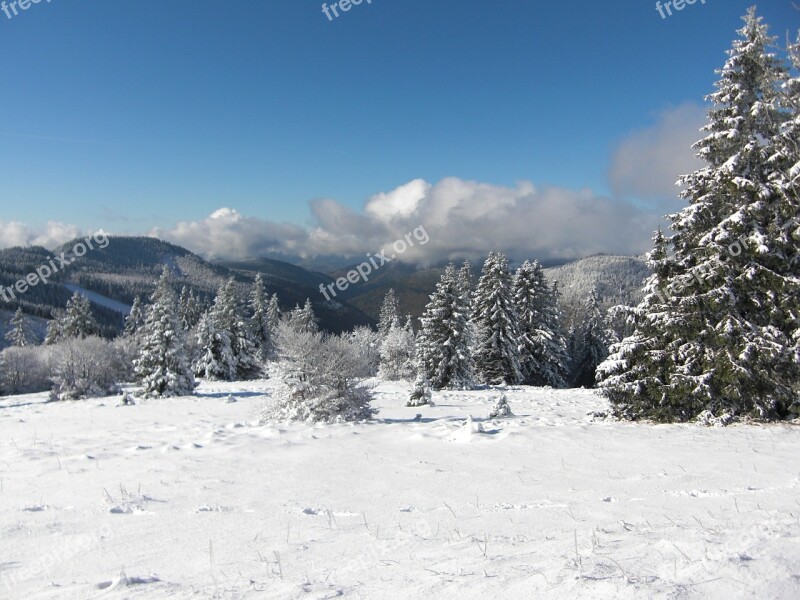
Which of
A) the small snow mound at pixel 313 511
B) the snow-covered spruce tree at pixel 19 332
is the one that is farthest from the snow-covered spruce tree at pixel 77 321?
the small snow mound at pixel 313 511

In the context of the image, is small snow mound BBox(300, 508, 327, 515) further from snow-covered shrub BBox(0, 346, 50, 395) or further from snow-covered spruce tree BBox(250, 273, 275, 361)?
snow-covered shrub BBox(0, 346, 50, 395)

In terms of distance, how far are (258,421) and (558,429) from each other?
9610 millimetres

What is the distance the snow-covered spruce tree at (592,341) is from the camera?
41938 millimetres

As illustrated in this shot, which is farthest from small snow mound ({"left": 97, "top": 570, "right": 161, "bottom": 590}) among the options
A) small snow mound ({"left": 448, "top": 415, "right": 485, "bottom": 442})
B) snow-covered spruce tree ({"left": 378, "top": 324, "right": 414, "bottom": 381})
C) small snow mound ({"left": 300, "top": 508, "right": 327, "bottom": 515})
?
snow-covered spruce tree ({"left": 378, "top": 324, "right": 414, "bottom": 381})

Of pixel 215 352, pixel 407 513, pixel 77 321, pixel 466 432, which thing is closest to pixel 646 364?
pixel 466 432

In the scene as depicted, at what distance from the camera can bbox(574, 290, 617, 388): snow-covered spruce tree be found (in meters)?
41.9

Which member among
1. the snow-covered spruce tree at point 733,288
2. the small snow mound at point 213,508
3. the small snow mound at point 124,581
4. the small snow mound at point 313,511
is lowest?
the small snow mound at point 313,511

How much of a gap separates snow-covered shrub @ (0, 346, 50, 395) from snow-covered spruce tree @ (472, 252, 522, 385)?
4875 centimetres

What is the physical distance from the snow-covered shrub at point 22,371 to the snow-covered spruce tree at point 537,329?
52141 mm

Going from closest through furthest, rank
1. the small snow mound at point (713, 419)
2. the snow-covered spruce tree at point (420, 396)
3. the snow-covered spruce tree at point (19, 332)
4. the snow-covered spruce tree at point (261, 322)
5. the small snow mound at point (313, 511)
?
the small snow mound at point (313, 511), the small snow mound at point (713, 419), the snow-covered spruce tree at point (420, 396), the snow-covered spruce tree at point (261, 322), the snow-covered spruce tree at point (19, 332)

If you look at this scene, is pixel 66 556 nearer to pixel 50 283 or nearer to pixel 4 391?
pixel 4 391

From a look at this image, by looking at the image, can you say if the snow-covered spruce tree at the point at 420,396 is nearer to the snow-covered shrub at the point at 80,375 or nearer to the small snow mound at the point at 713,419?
the small snow mound at the point at 713,419

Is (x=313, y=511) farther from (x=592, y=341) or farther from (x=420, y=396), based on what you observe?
(x=592, y=341)

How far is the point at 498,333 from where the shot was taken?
37094mm
